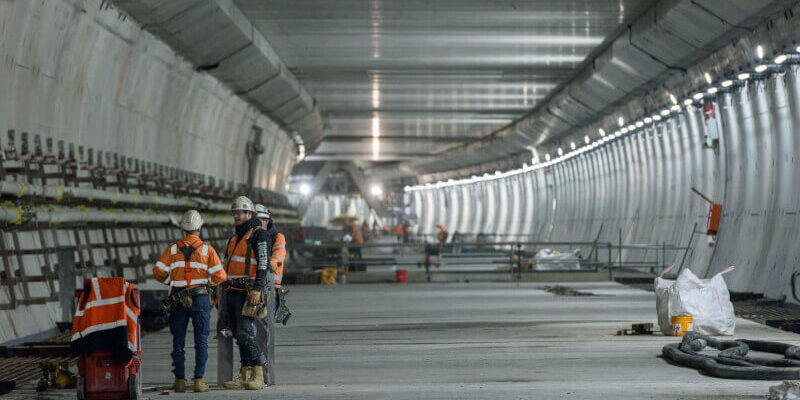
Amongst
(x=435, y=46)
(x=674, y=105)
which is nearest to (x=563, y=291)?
(x=674, y=105)

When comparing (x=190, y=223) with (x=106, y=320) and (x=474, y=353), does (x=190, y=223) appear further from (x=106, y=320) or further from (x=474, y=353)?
(x=474, y=353)

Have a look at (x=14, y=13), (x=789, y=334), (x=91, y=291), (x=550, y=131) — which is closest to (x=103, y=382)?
(x=91, y=291)

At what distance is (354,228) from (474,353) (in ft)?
86.5

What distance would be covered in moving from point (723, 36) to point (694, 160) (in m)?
7.73

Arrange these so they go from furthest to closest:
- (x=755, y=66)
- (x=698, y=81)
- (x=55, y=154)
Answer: (x=698, y=81) < (x=755, y=66) < (x=55, y=154)

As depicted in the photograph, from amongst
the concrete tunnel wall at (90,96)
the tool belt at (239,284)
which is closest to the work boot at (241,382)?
the tool belt at (239,284)

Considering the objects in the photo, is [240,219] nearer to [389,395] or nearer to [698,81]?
[389,395]

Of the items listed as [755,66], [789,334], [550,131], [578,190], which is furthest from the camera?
[578,190]

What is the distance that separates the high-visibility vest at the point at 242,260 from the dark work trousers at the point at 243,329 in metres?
0.18

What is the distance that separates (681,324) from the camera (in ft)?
51.6

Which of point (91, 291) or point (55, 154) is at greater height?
point (55, 154)

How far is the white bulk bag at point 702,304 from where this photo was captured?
15.6 meters

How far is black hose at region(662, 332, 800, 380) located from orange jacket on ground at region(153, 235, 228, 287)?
4906 millimetres

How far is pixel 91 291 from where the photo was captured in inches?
413
